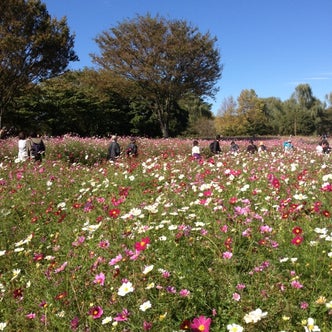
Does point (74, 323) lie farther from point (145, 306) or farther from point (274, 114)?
point (274, 114)

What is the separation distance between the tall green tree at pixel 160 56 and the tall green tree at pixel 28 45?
7.22 metres

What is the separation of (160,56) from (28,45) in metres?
11.1

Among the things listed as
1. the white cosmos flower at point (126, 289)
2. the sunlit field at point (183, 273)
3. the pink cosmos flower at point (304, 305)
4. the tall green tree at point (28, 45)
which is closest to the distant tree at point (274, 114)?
the tall green tree at point (28, 45)

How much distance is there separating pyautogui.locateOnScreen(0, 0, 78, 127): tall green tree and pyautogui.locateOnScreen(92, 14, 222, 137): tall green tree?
722 cm

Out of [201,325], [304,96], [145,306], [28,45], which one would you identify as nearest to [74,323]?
[145,306]

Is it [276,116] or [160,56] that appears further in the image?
[276,116]

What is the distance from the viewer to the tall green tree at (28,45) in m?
20.3

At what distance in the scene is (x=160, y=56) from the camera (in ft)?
95.3

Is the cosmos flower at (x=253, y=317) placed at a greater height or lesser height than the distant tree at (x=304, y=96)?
lesser

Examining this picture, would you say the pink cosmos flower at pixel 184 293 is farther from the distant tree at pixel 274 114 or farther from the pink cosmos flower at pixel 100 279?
the distant tree at pixel 274 114

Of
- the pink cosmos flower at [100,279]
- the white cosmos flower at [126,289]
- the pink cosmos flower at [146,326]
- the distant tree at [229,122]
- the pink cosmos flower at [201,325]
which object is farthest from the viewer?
the distant tree at [229,122]

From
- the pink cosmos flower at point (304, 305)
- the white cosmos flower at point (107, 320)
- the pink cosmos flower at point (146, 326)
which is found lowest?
the pink cosmos flower at point (304, 305)

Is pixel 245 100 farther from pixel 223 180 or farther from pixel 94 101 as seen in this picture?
pixel 223 180

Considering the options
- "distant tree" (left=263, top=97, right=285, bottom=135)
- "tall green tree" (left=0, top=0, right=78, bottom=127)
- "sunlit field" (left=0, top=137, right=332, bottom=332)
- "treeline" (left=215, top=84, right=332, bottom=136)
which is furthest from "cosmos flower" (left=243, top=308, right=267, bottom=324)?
"distant tree" (left=263, top=97, right=285, bottom=135)
